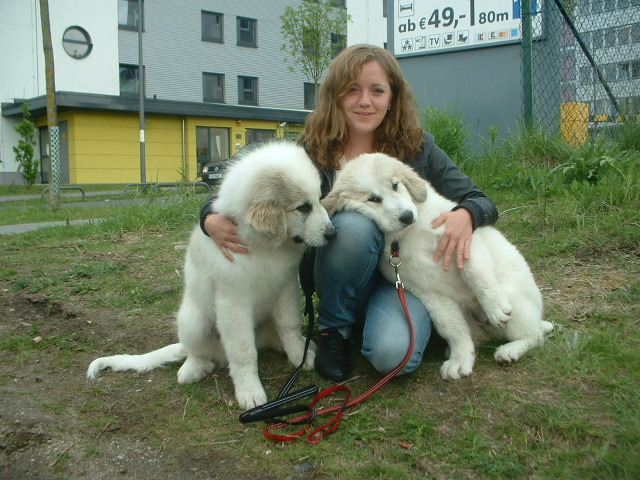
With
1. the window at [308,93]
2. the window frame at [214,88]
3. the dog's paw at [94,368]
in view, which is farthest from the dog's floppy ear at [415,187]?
the window at [308,93]

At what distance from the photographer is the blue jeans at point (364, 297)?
2490 mm

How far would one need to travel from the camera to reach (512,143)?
5797 mm

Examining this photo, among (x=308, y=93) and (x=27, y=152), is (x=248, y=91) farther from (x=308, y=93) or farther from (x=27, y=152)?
(x=27, y=152)

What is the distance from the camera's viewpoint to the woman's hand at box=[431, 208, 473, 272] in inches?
97.3

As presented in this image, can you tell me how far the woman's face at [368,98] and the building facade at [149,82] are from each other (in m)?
18.8

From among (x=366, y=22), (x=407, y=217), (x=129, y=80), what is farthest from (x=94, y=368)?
(x=366, y=22)

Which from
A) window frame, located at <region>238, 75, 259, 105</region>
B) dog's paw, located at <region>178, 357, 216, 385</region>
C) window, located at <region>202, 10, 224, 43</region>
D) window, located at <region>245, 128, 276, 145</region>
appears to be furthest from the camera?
window frame, located at <region>238, 75, 259, 105</region>

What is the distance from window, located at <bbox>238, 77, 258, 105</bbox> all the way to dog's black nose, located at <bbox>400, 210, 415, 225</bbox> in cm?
2629

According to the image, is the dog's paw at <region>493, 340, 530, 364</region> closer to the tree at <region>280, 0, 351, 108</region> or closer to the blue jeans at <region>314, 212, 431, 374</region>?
the blue jeans at <region>314, 212, 431, 374</region>

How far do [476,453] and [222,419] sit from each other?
1047 millimetres

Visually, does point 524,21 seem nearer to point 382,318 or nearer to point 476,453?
point 382,318

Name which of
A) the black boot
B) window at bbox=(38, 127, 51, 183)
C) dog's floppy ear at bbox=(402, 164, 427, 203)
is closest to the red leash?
the black boot

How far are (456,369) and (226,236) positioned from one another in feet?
3.74

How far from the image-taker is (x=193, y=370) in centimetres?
279
